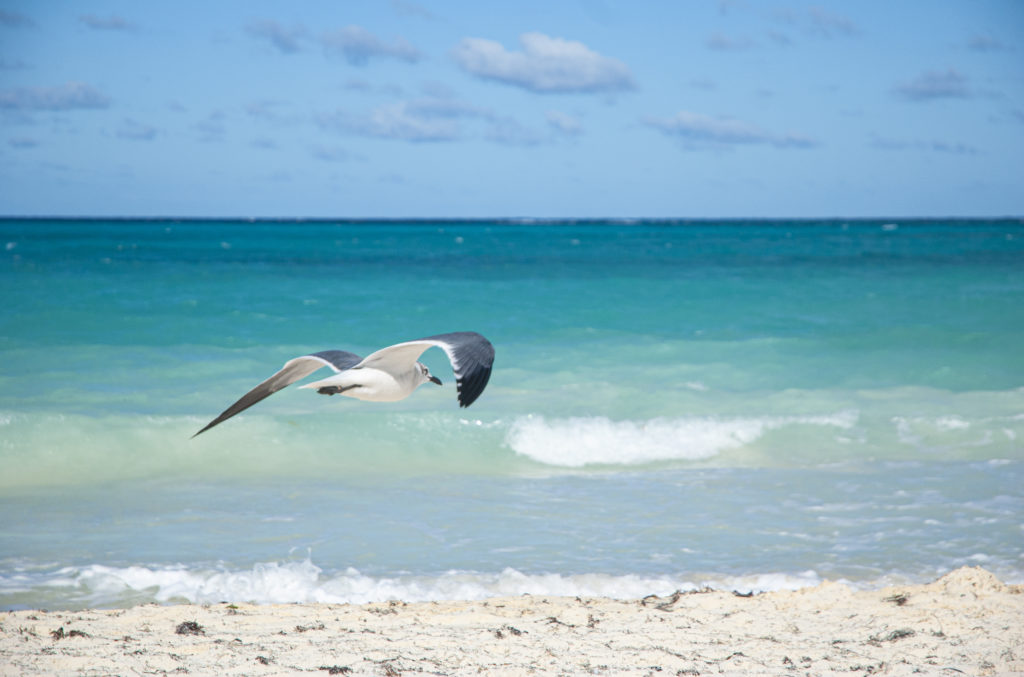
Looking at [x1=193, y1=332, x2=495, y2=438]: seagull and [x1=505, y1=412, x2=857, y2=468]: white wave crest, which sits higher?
[x1=193, y1=332, x2=495, y2=438]: seagull

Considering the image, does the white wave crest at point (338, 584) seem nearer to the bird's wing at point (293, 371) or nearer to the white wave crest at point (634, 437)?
the bird's wing at point (293, 371)

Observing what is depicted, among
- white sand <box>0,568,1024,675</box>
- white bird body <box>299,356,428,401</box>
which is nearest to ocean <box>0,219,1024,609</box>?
white sand <box>0,568,1024,675</box>

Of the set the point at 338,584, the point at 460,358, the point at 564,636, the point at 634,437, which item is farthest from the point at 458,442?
the point at 460,358

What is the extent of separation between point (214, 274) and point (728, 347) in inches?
804

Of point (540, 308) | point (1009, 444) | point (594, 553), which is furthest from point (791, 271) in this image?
point (594, 553)

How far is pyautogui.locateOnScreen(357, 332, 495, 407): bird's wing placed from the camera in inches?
165

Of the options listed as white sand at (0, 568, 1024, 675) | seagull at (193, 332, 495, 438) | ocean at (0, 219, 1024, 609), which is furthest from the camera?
ocean at (0, 219, 1024, 609)

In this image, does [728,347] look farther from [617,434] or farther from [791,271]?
[791,271]

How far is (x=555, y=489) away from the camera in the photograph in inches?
335

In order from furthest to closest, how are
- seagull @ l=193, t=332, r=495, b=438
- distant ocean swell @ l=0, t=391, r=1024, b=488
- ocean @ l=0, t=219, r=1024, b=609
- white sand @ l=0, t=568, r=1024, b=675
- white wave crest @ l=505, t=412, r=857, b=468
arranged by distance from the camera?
white wave crest @ l=505, t=412, r=857, b=468
distant ocean swell @ l=0, t=391, r=1024, b=488
ocean @ l=0, t=219, r=1024, b=609
white sand @ l=0, t=568, r=1024, b=675
seagull @ l=193, t=332, r=495, b=438

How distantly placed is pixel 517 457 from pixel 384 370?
195 inches

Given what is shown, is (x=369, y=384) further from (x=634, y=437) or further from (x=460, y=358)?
(x=634, y=437)

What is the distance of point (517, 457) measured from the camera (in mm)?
9789

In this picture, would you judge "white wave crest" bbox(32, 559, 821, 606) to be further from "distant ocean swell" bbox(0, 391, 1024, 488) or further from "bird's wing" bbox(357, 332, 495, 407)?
"distant ocean swell" bbox(0, 391, 1024, 488)
